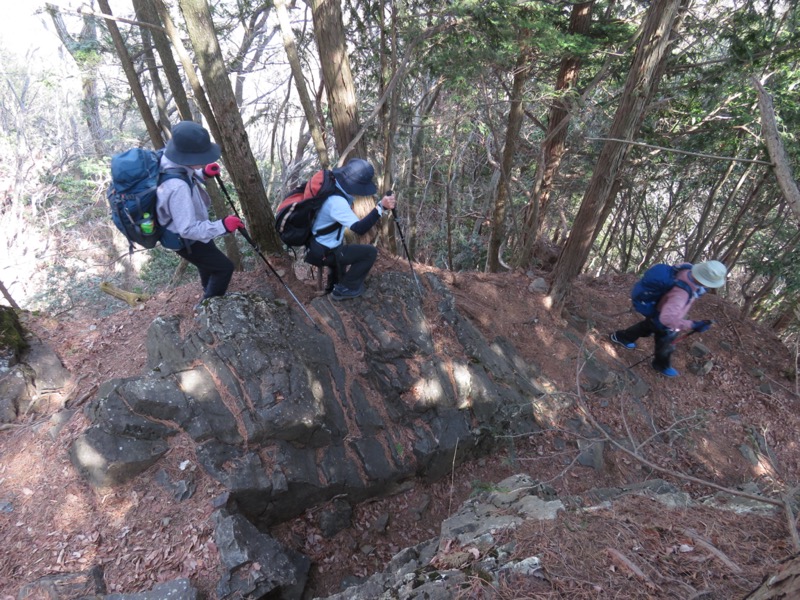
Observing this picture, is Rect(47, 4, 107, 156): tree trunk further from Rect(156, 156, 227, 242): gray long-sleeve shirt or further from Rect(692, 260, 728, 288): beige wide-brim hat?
Rect(692, 260, 728, 288): beige wide-brim hat

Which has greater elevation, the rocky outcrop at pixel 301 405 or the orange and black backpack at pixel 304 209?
the orange and black backpack at pixel 304 209

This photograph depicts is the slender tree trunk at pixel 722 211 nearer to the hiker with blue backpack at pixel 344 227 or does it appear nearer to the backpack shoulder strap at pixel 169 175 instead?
the hiker with blue backpack at pixel 344 227

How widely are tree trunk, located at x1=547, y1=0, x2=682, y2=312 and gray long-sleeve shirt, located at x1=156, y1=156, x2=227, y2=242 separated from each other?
5.28m

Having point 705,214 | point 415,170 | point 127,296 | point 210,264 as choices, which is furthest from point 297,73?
point 705,214

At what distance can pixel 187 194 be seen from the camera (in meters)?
4.13

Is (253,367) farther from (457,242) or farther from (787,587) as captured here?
(457,242)

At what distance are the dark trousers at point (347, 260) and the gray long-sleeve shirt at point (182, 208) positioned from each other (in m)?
1.26

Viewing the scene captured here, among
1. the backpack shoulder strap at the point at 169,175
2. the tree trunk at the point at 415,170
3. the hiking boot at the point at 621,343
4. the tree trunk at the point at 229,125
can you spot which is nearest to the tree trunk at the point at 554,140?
the hiking boot at the point at 621,343

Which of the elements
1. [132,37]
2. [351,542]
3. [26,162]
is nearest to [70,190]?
[26,162]

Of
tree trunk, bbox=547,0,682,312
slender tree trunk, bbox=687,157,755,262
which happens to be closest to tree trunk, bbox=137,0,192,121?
tree trunk, bbox=547,0,682,312

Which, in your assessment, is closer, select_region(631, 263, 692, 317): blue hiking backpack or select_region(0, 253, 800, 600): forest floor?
select_region(0, 253, 800, 600): forest floor

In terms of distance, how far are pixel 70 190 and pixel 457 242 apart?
15.5 meters

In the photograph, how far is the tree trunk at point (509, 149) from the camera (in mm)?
7297

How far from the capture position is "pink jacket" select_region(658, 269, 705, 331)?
6.19 m
